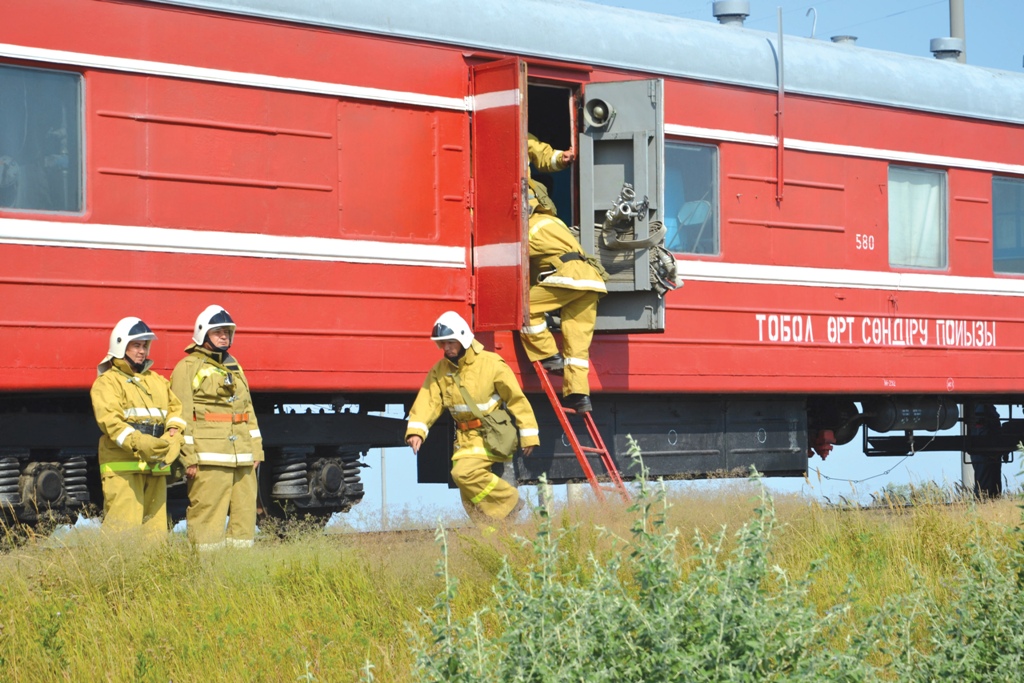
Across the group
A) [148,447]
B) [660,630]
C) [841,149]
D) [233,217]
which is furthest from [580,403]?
[660,630]

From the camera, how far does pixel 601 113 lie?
32.8 feet

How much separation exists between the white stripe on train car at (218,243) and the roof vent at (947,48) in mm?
6091

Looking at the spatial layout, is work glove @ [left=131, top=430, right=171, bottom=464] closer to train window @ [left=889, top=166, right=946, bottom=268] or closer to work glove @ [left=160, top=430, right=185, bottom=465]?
work glove @ [left=160, top=430, right=185, bottom=465]

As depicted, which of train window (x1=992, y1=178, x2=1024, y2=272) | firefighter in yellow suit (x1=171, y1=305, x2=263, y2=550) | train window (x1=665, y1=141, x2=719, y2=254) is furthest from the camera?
train window (x1=992, y1=178, x2=1024, y2=272)

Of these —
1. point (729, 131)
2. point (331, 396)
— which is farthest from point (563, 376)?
point (729, 131)

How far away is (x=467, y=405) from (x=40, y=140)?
9.47ft

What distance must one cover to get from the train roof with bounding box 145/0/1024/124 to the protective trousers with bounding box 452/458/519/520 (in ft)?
9.47

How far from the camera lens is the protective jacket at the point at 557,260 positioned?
9711 mm

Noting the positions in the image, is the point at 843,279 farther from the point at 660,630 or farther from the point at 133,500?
the point at 660,630

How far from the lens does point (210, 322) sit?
8.23 m

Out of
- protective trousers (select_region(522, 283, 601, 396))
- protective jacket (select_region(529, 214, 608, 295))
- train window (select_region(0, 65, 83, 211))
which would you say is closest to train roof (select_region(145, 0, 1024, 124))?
train window (select_region(0, 65, 83, 211))

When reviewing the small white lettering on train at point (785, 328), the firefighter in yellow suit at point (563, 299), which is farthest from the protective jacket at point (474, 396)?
the small white lettering on train at point (785, 328)

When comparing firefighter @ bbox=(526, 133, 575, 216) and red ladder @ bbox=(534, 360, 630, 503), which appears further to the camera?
firefighter @ bbox=(526, 133, 575, 216)

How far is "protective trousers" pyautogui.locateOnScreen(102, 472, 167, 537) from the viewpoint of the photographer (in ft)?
27.0
